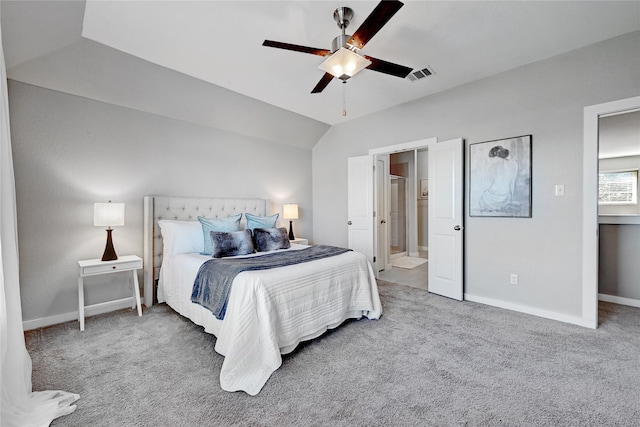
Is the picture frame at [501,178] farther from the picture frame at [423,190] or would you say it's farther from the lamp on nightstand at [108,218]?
the lamp on nightstand at [108,218]

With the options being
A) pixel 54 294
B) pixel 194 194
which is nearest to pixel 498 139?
pixel 194 194

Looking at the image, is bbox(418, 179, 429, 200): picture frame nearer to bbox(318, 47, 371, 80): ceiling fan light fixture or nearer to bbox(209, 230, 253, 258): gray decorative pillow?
bbox(209, 230, 253, 258): gray decorative pillow

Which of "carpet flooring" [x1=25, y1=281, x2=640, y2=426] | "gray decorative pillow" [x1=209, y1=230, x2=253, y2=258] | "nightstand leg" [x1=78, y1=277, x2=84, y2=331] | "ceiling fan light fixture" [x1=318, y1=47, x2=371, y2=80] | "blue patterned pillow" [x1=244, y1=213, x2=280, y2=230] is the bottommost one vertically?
"carpet flooring" [x1=25, y1=281, x2=640, y2=426]

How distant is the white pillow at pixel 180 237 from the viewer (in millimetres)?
3102

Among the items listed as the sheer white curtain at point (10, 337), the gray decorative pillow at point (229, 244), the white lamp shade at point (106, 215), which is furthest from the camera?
the gray decorative pillow at point (229, 244)

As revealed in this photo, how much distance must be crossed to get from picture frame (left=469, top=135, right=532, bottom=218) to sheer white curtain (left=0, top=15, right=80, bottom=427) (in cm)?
406

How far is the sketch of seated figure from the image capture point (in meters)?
3.11

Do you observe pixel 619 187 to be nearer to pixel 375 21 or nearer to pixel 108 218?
pixel 375 21

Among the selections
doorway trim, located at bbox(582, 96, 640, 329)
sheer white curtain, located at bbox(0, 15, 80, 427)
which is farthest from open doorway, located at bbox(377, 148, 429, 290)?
sheer white curtain, located at bbox(0, 15, 80, 427)

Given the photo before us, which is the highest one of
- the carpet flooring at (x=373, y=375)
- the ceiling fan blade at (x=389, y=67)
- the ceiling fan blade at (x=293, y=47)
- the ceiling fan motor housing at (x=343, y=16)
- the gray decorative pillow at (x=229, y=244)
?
the ceiling fan motor housing at (x=343, y=16)

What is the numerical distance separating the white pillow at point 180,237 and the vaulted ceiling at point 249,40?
1.49 m

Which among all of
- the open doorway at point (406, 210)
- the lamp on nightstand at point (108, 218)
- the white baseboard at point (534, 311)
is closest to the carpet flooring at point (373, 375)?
the white baseboard at point (534, 311)

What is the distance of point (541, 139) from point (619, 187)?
12.8 ft

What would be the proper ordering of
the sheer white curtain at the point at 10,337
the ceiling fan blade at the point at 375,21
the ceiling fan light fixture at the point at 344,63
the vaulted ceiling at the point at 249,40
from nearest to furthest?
the sheer white curtain at the point at 10,337, the ceiling fan blade at the point at 375,21, the ceiling fan light fixture at the point at 344,63, the vaulted ceiling at the point at 249,40
